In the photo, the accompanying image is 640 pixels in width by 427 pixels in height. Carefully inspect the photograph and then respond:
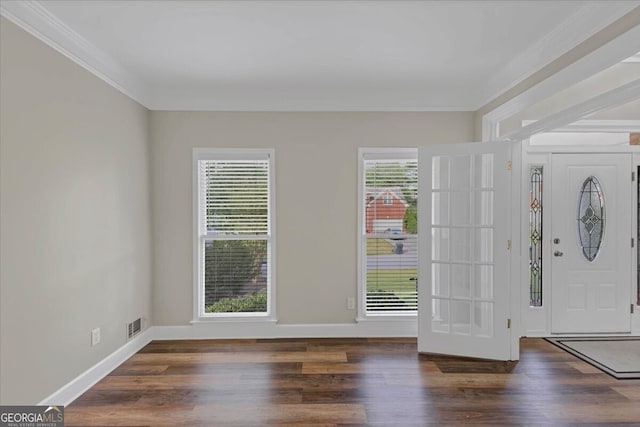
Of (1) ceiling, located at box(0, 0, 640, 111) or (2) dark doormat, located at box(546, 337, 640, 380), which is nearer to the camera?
(1) ceiling, located at box(0, 0, 640, 111)

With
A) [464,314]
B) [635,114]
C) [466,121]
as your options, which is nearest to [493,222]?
[464,314]

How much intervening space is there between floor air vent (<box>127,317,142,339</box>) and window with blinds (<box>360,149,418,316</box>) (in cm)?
231

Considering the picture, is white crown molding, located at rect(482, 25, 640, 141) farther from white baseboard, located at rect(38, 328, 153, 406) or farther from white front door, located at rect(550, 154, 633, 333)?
white baseboard, located at rect(38, 328, 153, 406)

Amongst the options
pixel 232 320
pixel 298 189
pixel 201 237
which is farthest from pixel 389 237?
pixel 201 237

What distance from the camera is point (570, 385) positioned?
3.02m

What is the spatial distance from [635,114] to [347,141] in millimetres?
2912

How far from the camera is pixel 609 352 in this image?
369 cm

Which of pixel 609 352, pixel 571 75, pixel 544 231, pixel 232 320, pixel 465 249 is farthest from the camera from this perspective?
pixel 544 231

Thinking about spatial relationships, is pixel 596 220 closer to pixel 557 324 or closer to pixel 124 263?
pixel 557 324

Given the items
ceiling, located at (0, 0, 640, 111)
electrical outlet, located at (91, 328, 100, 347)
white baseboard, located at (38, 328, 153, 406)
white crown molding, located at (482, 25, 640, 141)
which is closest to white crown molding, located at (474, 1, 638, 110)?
ceiling, located at (0, 0, 640, 111)

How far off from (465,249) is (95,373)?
3.32 m

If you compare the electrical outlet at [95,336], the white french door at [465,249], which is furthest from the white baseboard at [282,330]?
the electrical outlet at [95,336]

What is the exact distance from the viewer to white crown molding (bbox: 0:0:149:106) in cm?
224

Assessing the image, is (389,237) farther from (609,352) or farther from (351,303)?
(609,352)
